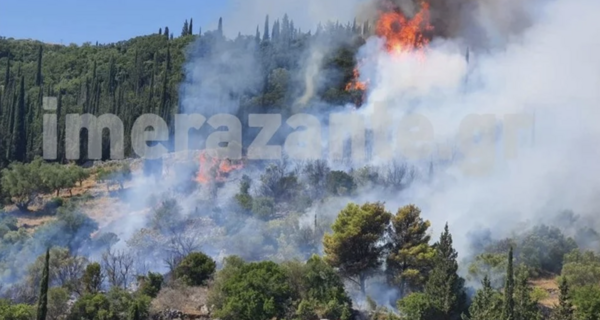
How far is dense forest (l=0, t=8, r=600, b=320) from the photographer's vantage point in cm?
3650

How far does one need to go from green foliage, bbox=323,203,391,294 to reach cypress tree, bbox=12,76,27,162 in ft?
158

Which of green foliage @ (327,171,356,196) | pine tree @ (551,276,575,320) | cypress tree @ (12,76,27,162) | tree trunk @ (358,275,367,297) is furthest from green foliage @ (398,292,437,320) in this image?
cypress tree @ (12,76,27,162)

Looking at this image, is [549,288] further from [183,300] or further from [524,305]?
[183,300]

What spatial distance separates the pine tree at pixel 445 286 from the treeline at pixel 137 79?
3862 cm

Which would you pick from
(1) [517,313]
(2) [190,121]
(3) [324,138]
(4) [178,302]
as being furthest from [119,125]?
(1) [517,313]

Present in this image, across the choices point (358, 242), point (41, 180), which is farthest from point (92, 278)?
point (41, 180)

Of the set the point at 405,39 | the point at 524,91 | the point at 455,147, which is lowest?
the point at 455,147

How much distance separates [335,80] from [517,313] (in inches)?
1876

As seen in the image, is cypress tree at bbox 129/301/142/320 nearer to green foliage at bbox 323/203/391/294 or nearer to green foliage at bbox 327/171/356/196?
green foliage at bbox 323/203/391/294

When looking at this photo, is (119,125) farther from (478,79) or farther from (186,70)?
(478,79)

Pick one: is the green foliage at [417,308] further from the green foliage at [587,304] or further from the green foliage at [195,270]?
the green foliage at [195,270]

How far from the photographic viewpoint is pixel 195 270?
1586 inches

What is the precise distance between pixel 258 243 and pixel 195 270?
25.6 feet

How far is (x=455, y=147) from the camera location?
61125 millimetres
